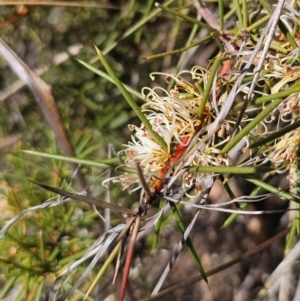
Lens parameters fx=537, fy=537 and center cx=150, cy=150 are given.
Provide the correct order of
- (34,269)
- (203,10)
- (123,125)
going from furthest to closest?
1. (123,125)
2. (34,269)
3. (203,10)

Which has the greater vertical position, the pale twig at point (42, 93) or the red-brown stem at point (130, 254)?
the pale twig at point (42, 93)

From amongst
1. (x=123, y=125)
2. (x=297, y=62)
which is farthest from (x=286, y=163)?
(x=123, y=125)

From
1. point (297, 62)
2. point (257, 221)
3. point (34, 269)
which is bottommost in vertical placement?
point (257, 221)

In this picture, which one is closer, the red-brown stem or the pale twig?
the red-brown stem

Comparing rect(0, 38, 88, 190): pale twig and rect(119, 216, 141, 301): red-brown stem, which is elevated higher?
rect(0, 38, 88, 190): pale twig

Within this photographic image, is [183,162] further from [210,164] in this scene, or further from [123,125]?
[123,125]

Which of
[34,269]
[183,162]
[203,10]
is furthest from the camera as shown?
Result: [34,269]

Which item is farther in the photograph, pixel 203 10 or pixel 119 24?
pixel 119 24

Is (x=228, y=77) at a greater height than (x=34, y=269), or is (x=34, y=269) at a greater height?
(x=228, y=77)

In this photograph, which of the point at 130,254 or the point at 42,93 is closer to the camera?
the point at 130,254

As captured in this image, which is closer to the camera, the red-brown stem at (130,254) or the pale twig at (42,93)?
the red-brown stem at (130,254)
